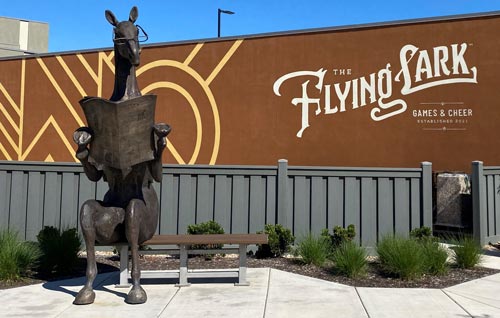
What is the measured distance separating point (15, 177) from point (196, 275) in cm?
488

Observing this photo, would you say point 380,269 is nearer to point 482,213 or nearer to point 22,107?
point 482,213

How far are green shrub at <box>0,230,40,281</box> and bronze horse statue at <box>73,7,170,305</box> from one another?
1.73 m

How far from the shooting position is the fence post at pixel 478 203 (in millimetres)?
9969

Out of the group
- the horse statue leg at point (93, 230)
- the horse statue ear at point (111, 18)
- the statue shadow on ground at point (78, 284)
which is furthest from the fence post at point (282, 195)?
the horse statue ear at point (111, 18)

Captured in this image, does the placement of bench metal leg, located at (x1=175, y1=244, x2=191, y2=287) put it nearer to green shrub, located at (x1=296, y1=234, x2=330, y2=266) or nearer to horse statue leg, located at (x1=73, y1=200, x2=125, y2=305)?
horse statue leg, located at (x1=73, y1=200, x2=125, y2=305)

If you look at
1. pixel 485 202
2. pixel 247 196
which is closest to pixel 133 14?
pixel 247 196

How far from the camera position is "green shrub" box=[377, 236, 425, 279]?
726cm

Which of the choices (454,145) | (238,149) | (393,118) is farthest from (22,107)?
(454,145)

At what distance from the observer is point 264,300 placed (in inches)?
246

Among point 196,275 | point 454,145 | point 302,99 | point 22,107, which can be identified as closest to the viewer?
point 196,275

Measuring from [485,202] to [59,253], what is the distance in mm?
8343

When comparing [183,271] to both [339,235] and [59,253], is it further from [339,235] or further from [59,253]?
[339,235]

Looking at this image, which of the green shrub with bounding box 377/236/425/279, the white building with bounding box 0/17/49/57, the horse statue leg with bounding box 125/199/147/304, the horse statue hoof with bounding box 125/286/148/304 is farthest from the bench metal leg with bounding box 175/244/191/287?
the white building with bounding box 0/17/49/57

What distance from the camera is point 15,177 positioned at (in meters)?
9.78
